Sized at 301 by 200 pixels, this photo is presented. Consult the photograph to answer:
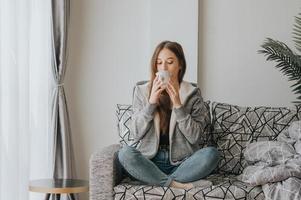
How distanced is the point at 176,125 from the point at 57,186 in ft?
2.58

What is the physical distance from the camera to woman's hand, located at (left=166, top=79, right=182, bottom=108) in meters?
3.08

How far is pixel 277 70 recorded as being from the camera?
12.8 ft

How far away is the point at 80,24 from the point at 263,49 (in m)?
1.35

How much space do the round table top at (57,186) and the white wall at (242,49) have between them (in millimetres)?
1207

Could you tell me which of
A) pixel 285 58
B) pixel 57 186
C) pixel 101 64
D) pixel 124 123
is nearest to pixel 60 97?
pixel 101 64

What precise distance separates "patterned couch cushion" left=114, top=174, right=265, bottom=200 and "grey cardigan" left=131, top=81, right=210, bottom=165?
1.06ft

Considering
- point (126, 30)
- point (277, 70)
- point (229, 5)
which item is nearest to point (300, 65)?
point (277, 70)

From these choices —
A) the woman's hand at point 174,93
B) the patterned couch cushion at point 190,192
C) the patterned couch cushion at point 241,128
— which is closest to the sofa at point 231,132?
the patterned couch cushion at point 241,128

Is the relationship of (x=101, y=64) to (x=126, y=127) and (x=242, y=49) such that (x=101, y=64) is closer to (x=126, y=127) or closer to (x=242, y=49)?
(x=126, y=127)

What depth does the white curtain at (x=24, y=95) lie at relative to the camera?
10.5 feet

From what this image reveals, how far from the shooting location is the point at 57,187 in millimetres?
3143

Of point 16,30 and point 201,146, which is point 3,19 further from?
point 201,146

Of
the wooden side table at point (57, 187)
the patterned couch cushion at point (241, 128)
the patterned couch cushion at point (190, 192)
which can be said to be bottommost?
the wooden side table at point (57, 187)

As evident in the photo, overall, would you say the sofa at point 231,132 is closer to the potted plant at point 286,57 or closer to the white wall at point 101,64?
the potted plant at point 286,57
